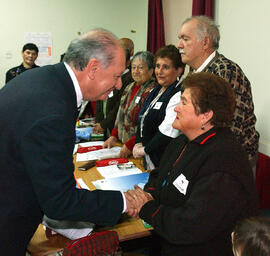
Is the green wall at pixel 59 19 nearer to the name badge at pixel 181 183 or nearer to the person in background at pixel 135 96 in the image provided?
the person in background at pixel 135 96

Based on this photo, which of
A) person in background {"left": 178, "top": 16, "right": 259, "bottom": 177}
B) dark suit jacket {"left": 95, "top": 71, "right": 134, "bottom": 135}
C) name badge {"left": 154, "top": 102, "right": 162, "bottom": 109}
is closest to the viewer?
person in background {"left": 178, "top": 16, "right": 259, "bottom": 177}

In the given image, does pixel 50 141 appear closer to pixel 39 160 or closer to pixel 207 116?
pixel 39 160

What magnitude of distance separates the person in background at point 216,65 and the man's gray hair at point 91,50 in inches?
39.3

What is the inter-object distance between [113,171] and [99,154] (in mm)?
483

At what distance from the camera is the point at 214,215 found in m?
1.26

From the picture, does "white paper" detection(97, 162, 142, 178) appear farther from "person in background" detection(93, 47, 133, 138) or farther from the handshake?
"person in background" detection(93, 47, 133, 138)

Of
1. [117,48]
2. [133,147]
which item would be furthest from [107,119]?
[117,48]

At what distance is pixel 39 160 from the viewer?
103 cm

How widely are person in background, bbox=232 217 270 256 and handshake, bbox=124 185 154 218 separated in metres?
0.55

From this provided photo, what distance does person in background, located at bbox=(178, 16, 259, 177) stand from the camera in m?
1.95

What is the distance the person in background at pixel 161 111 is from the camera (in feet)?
7.10

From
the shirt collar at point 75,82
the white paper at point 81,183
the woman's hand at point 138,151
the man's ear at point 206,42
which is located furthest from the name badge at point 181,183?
the man's ear at point 206,42

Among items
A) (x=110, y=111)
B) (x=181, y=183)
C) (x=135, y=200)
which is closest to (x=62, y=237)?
(x=135, y=200)

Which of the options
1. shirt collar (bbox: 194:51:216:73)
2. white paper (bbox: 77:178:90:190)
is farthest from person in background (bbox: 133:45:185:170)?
white paper (bbox: 77:178:90:190)
